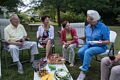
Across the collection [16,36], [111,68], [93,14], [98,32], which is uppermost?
[93,14]

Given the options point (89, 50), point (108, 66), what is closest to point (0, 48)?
point (89, 50)

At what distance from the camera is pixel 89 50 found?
6008mm

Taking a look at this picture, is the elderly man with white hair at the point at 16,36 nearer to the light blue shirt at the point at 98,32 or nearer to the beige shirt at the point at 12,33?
the beige shirt at the point at 12,33

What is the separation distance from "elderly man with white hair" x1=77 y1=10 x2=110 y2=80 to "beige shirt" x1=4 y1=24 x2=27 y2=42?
1.64m

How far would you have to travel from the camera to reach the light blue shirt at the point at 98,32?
6.07 m

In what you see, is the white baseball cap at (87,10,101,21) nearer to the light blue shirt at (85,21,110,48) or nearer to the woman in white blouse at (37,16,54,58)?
the light blue shirt at (85,21,110,48)

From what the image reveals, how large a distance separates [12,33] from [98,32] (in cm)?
200

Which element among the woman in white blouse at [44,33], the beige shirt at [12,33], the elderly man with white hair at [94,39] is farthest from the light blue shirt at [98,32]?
the beige shirt at [12,33]

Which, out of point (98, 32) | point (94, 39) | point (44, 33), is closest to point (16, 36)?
point (44, 33)

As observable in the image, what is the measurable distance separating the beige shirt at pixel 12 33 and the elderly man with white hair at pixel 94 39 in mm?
1638

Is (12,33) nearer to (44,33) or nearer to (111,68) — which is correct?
(44,33)

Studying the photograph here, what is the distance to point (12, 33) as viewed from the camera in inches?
279

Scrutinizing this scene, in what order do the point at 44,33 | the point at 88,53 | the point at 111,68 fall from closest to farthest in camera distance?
the point at 111,68 < the point at 88,53 < the point at 44,33

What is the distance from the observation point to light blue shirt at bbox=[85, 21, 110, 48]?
607 cm
